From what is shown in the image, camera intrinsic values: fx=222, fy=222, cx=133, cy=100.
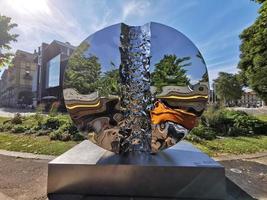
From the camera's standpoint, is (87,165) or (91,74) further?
(91,74)

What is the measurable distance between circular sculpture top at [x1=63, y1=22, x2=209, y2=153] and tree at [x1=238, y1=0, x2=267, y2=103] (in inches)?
500

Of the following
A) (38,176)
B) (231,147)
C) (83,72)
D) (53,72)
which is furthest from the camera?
(53,72)

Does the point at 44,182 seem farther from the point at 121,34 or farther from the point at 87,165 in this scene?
the point at 121,34

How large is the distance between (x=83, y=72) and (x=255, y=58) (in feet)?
52.4

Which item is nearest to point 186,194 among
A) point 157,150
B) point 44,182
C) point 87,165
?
point 157,150

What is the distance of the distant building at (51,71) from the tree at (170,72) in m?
37.6

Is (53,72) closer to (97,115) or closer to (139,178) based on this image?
(97,115)

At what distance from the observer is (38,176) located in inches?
191

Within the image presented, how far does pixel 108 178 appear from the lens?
11.6 feet

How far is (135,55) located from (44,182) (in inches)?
122

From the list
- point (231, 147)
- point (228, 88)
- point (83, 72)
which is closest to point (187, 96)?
point (83, 72)

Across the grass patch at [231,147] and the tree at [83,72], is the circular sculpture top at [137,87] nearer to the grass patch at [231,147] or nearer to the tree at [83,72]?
the tree at [83,72]

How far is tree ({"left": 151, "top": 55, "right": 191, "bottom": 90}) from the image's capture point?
3.98 metres

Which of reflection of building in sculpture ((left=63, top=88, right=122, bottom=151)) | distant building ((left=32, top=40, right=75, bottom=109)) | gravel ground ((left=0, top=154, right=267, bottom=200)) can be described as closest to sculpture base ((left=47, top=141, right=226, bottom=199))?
reflection of building in sculpture ((left=63, top=88, right=122, bottom=151))
